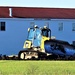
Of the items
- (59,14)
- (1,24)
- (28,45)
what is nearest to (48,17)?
(59,14)

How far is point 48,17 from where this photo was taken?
59031mm

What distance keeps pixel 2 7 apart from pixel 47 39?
1833 centimetres

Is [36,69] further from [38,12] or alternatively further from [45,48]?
[38,12]

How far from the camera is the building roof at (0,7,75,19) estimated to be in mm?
58931

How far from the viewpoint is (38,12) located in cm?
6128

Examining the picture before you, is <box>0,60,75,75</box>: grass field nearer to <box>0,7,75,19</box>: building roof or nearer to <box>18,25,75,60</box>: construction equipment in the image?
<box>18,25,75,60</box>: construction equipment

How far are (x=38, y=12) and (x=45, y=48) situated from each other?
1900 cm

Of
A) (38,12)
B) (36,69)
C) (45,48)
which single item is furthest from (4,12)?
(36,69)

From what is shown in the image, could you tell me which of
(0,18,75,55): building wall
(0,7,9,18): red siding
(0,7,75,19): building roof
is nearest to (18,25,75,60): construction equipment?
(0,18,75,55): building wall

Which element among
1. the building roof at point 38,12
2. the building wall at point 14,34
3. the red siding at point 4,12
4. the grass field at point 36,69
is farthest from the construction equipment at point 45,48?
the grass field at point 36,69

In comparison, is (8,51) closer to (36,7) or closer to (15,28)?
(15,28)

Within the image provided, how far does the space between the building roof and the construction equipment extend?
12700mm

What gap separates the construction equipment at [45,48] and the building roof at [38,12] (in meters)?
12.7

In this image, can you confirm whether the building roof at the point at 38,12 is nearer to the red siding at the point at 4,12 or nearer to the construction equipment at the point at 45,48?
the red siding at the point at 4,12
